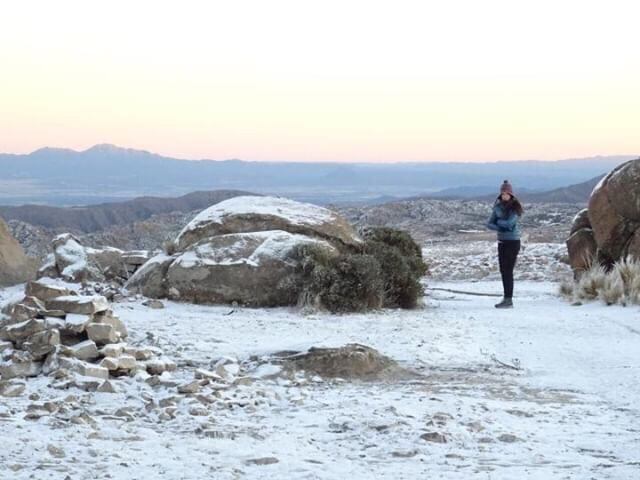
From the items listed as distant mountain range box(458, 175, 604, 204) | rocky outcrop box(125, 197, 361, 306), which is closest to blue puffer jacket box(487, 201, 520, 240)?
rocky outcrop box(125, 197, 361, 306)

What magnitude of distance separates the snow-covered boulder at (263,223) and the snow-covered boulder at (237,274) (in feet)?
2.52

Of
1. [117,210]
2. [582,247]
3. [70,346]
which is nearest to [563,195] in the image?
[117,210]

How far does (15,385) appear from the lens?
20.4ft

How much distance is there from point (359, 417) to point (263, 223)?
7.67 meters

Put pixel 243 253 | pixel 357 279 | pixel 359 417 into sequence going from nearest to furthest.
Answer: pixel 359 417
pixel 357 279
pixel 243 253

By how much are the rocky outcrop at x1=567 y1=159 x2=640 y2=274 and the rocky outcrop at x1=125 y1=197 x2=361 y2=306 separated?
4.89 meters

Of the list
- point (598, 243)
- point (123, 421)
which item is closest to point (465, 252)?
point (598, 243)

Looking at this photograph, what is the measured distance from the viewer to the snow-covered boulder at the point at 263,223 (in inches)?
512

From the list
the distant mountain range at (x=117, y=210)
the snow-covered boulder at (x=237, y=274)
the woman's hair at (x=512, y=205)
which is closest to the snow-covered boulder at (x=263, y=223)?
the snow-covered boulder at (x=237, y=274)

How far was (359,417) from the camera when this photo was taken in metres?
5.67

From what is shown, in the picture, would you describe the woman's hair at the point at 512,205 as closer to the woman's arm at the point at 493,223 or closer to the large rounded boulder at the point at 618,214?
the woman's arm at the point at 493,223

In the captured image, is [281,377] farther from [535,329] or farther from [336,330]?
[535,329]

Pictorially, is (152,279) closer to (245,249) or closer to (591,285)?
(245,249)

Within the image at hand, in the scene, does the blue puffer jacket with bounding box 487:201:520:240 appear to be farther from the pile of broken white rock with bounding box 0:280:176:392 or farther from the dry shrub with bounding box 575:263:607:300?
the pile of broken white rock with bounding box 0:280:176:392
